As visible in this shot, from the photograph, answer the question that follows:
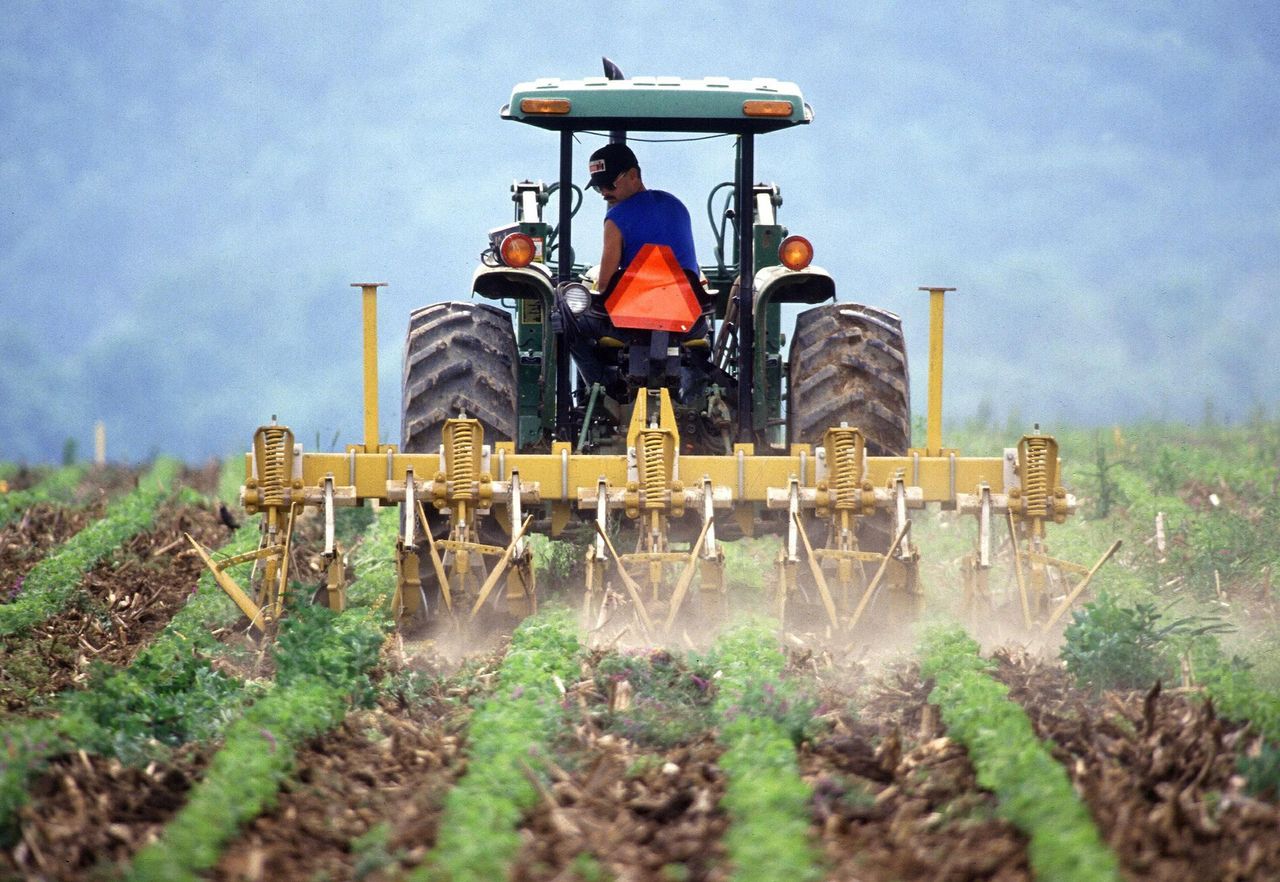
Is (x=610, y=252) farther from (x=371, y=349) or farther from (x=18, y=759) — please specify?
(x=18, y=759)

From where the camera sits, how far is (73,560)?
11.4 metres

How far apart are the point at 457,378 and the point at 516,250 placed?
0.79 metres

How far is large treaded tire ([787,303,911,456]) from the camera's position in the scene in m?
9.34

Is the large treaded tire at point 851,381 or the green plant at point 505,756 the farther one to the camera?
the large treaded tire at point 851,381

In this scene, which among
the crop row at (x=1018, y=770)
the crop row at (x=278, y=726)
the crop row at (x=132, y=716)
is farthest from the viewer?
the crop row at (x=132, y=716)

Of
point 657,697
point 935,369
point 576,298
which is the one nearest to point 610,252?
point 576,298

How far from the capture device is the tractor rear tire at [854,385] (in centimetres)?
932

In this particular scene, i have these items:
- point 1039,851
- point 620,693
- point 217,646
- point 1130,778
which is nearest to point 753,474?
point 620,693

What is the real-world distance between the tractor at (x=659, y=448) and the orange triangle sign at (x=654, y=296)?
1 centimetres

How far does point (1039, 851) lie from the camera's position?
4938mm

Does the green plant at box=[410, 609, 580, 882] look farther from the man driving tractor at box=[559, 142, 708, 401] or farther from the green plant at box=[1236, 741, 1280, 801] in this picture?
the green plant at box=[1236, 741, 1280, 801]

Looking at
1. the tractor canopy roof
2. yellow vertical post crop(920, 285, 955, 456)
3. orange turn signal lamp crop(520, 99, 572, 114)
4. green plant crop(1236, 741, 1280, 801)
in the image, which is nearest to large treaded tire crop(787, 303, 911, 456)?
yellow vertical post crop(920, 285, 955, 456)

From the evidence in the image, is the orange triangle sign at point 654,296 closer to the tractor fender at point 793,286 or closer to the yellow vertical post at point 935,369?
the tractor fender at point 793,286

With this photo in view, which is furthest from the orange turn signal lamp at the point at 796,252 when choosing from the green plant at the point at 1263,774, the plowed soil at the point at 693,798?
the green plant at the point at 1263,774
